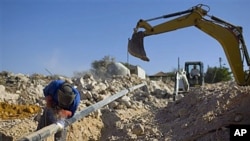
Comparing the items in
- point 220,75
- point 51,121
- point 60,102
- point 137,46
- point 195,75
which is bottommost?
point 51,121

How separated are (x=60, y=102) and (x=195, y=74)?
42.5 ft

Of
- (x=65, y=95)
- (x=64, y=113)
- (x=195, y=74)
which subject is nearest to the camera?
(x=65, y=95)

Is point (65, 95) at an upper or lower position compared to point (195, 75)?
lower

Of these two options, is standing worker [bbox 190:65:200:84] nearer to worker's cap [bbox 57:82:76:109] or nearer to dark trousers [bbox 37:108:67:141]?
dark trousers [bbox 37:108:67:141]

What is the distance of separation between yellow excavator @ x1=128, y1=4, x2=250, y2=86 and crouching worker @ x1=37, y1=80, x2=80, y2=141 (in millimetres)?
4583

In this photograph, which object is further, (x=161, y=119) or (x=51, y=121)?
(x=161, y=119)

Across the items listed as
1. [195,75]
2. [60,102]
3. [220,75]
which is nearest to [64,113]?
[60,102]

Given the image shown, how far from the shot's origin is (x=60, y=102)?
197 inches

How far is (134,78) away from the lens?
70.7 ft

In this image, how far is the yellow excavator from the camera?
8602 millimetres

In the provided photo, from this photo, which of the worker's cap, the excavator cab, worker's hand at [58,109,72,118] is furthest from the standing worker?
the worker's cap

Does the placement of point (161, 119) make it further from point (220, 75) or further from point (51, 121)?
point (220, 75)

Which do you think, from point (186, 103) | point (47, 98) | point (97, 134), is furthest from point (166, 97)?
point (47, 98)

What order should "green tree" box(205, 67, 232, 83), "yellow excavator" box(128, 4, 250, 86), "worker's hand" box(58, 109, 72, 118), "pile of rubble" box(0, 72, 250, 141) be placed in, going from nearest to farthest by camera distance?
"worker's hand" box(58, 109, 72, 118), "pile of rubble" box(0, 72, 250, 141), "yellow excavator" box(128, 4, 250, 86), "green tree" box(205, 67, 232, 83)
